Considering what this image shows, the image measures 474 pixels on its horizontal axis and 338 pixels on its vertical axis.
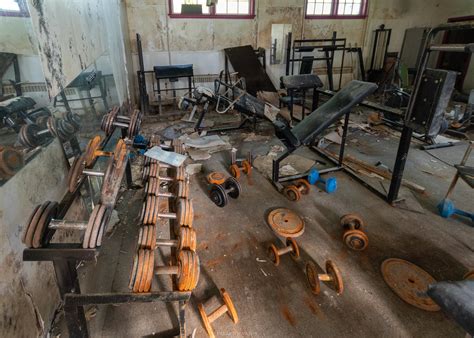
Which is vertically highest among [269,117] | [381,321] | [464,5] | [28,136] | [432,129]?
[464,5]

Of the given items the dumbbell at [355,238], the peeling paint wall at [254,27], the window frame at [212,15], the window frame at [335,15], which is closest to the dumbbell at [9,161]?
the dumbbell at [355,238]

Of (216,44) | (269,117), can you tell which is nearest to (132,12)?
(216,44)

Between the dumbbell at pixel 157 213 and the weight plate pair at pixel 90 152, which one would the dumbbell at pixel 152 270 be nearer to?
the dumbbell at pixel 157 213

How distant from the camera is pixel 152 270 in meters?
1.11

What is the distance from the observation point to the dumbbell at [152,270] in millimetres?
1097

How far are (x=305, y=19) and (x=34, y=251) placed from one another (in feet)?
23.0

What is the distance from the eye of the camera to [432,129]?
196cm

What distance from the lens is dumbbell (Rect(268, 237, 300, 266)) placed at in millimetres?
1872

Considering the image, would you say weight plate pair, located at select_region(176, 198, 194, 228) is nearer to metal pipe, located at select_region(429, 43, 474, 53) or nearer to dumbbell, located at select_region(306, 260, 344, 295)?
dumbbell, located at select_region(306, 260, 344, 295)

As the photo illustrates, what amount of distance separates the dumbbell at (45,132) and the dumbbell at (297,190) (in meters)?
1.86

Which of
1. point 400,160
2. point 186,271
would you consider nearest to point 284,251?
point 186,271

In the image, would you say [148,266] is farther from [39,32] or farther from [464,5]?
[464,5]

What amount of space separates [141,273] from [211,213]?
1.38 m

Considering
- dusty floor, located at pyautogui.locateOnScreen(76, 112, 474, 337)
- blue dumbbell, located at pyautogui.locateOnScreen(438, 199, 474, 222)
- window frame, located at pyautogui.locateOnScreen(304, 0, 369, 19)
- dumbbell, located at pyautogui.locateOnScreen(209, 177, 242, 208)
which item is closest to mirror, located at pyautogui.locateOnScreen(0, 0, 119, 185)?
dusty floor, located at pyautogui.locateOnScreen(76, 112, 474, 337)
